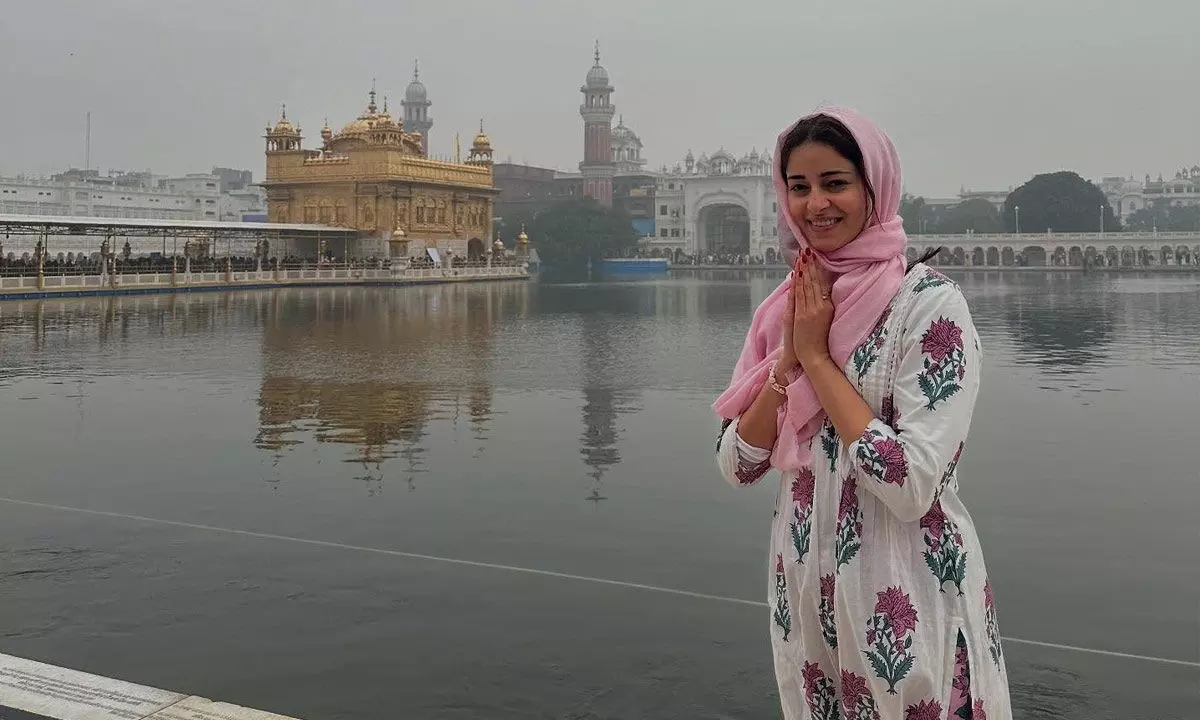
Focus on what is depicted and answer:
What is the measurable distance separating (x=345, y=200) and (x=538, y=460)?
133 ft

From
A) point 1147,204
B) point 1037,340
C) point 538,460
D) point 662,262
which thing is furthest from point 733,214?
point 538,460

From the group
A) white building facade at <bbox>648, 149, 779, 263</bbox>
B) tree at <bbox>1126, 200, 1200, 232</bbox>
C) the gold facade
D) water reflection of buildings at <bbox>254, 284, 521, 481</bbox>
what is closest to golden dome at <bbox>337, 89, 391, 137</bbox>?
the gold facade

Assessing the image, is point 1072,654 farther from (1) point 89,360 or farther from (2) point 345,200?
(2) point 345,200

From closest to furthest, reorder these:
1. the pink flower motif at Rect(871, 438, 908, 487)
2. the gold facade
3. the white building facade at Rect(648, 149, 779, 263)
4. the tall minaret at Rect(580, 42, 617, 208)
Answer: the pink flower motif at Rect(871, 438, 908, 487) → the gold facade → the white building facade at Rect(648, 149, 779, 263) → the tall minaret at Rect(580, 42, 617, 208)

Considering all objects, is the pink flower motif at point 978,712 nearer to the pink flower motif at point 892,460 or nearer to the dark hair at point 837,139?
the pink flower motif at point 892,460

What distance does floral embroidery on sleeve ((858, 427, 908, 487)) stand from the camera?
175 cm

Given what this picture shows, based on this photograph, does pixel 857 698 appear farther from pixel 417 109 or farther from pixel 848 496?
pixel 417 109

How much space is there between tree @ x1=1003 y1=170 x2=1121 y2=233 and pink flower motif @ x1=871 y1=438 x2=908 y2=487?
3041 inches

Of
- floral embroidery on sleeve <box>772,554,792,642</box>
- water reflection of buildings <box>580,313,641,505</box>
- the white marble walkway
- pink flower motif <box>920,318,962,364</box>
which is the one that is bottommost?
the white marble walkway

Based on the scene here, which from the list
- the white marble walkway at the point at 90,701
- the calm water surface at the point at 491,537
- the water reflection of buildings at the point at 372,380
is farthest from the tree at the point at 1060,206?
the white marble walkway at the point at 90,701

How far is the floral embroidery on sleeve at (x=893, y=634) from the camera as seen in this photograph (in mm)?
1821

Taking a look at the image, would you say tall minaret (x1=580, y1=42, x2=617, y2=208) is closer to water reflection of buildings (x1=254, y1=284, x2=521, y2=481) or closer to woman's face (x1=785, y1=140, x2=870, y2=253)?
water reflection of buildings (x1=254, y1=284, x2=521, y2=481)

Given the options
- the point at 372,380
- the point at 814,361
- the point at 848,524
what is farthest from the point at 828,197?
the point at 372,380

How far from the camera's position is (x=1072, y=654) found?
3732 mm
